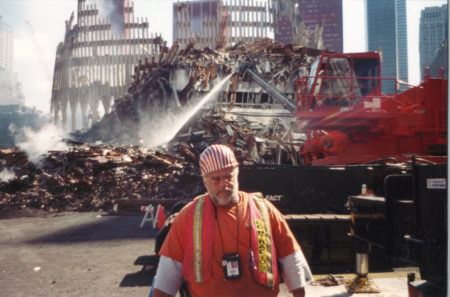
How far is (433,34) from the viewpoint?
132 inches

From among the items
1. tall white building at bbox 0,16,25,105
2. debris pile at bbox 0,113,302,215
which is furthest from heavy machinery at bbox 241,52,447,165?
tall white building at bbox 0,16,25,105

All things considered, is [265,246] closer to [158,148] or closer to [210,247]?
[210,247]

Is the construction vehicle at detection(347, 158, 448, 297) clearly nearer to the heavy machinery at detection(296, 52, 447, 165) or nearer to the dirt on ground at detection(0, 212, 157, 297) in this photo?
the dirt on ground at detection(0, 212, 157, 297)

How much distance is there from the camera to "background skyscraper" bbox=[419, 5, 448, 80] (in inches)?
118

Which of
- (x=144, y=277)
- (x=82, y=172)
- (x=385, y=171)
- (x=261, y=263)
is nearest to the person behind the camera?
(x=261, y=263)

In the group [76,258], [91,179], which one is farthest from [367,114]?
[91,179]

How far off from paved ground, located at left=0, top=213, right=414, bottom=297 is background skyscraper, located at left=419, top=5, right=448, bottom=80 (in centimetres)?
283

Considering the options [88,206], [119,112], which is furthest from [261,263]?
[119,112]

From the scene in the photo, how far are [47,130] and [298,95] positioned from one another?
21.5 metres

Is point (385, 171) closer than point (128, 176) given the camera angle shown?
Yes

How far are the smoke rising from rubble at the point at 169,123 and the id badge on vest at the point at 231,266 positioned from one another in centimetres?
1808

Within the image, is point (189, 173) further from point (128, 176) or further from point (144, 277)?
point (144, 277)

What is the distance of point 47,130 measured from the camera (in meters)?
24.6

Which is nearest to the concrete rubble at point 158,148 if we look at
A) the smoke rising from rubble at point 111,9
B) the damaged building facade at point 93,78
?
the damaged building facade at point 93,78
